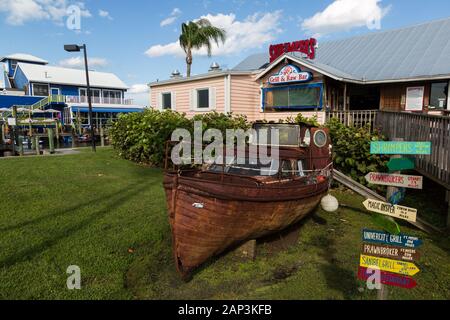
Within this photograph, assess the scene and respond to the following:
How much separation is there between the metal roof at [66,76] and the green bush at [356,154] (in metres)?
39.0

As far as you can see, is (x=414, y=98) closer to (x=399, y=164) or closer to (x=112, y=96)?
(x=399, y=164)

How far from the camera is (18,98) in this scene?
36688mm

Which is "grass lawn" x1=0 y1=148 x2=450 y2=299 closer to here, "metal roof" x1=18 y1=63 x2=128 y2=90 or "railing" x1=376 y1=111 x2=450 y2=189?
"railing" x1=376 y1=111 x2=450 y2=189

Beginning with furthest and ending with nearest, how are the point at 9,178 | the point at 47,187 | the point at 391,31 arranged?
the point at 391,31
the point at 9,178
the point at 47,187

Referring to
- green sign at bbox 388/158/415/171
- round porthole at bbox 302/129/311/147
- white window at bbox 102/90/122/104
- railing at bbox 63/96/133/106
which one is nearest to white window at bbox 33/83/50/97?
railing at bbox 63/96/133/106

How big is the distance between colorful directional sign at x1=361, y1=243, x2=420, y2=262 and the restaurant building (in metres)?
10.4

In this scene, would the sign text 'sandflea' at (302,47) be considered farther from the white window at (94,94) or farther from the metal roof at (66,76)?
the metal roof at (66,76)

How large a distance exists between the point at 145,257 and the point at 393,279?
4084mm

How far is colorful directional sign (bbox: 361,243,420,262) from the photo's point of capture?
10.8 feet

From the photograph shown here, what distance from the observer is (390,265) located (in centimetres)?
339

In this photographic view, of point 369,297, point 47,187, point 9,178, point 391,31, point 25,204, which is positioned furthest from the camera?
point 391,31
